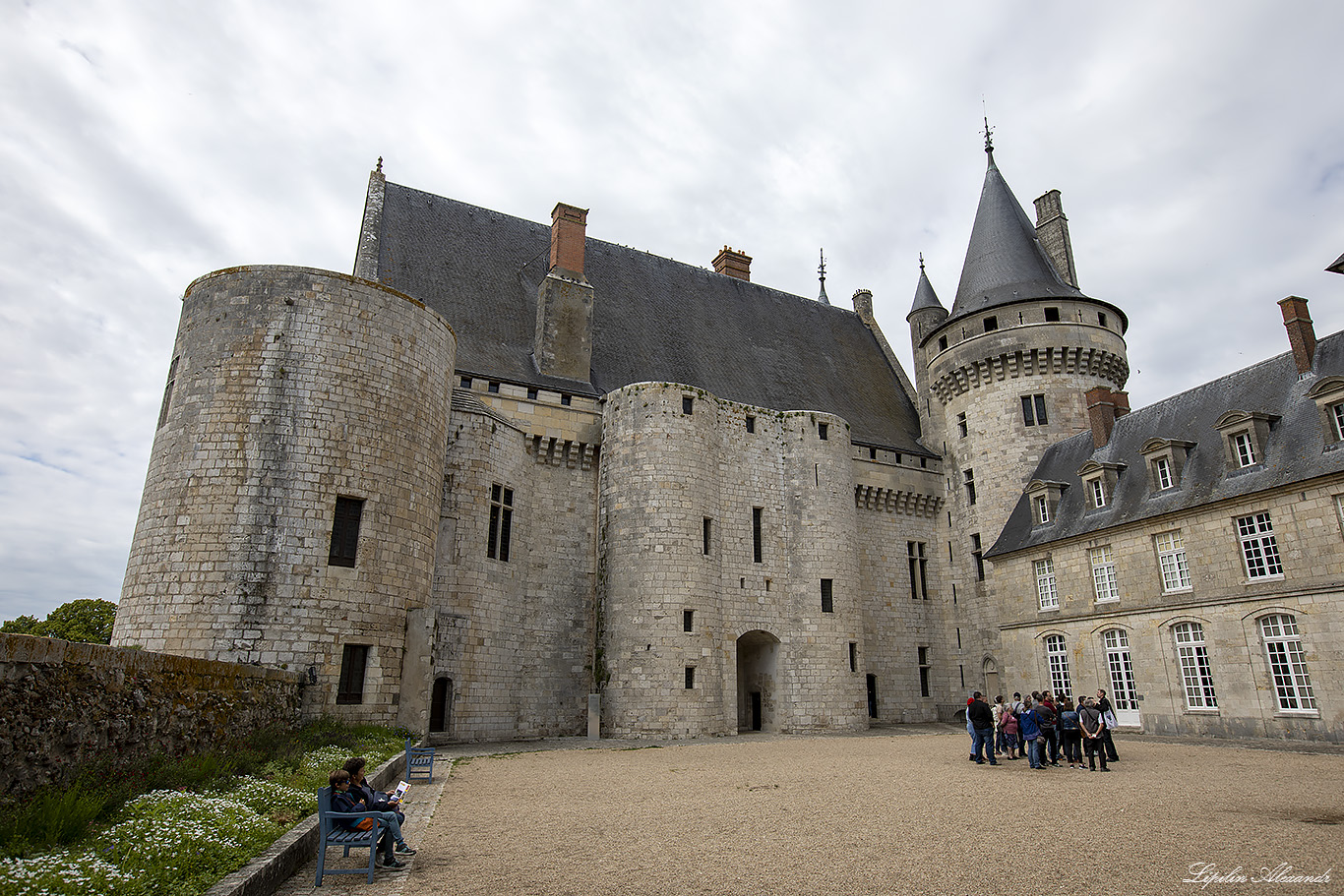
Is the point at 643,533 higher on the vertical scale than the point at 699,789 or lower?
higher

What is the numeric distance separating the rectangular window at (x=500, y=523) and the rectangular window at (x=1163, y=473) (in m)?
14.9

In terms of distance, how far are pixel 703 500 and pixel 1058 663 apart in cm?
987

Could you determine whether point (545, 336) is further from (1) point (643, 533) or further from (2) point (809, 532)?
(2) point (809, 532)

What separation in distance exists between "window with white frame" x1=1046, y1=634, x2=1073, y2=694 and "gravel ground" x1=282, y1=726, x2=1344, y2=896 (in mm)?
7596

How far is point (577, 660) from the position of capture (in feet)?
61.3

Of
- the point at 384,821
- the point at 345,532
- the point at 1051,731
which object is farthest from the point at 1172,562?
the point at 384,821

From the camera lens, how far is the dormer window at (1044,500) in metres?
20.6

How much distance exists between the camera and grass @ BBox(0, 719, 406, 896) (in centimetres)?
377

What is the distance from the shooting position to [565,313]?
2089cm

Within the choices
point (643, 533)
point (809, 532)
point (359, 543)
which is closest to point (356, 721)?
point (359, 543)

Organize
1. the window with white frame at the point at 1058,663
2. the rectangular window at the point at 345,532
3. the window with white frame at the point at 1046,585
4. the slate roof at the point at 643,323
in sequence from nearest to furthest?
the rectangular window at the point at 345,532
the window with white frame at the point at 1058,663
the window with white frame at the point at 1046,585
the slate roof at the point at 643,323

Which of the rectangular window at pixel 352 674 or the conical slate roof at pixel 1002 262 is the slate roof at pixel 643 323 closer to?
the conical slate roof at pixel 1002 262

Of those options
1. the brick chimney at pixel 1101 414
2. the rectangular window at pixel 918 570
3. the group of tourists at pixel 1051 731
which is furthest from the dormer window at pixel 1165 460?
the rectangular window at pixel 918 570

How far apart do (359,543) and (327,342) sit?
3.52m
